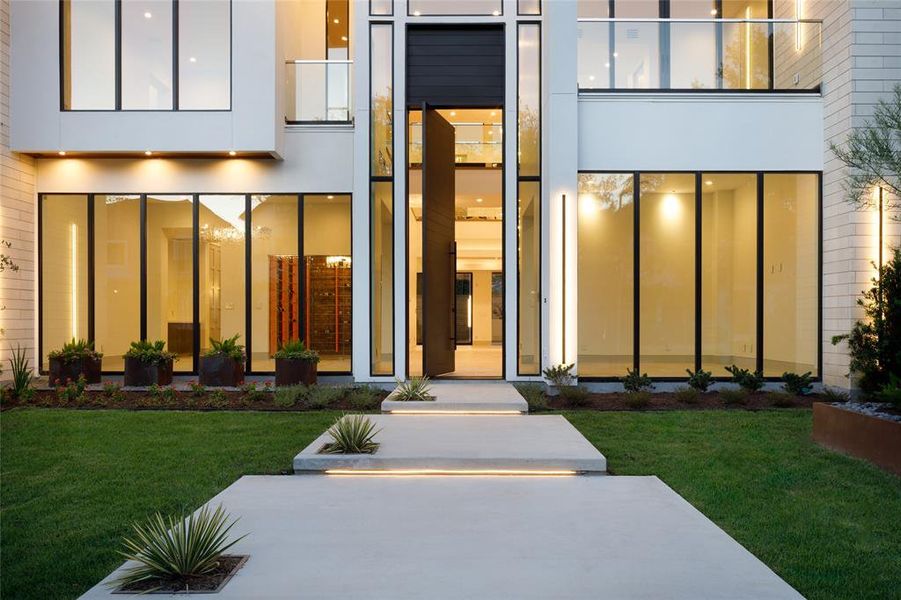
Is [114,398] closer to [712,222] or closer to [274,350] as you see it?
[274,350]

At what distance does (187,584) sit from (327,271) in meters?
Result: 8.52

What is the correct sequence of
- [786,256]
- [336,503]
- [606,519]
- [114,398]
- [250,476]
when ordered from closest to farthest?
[606,519]
[336,503]
[250,476]
[114,398]
[786,256]

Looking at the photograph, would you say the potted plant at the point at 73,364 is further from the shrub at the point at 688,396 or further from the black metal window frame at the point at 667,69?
the black metal window frame at the point at 667,69

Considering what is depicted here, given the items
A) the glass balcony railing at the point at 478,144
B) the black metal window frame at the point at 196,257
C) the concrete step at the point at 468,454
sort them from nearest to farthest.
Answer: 1. the concrete step at the point at 468,454
2. the black metal window frame at the point at 196,257
3. the glass balcony railing at the point at 478,144

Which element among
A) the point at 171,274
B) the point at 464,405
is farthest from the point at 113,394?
the point at 464,405

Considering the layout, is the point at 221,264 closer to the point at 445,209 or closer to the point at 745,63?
the point at 445,209

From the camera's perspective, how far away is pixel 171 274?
1120 centimetres

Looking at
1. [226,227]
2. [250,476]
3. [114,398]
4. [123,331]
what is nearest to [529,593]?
[250,476]

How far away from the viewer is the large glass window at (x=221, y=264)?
11133mm

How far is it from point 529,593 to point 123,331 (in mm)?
10589

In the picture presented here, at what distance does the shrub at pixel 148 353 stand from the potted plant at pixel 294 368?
82.9 inches

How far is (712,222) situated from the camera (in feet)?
33.8

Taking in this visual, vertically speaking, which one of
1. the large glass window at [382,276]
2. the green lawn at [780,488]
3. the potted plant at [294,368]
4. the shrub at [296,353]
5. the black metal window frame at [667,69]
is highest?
the black metal window frame at [667,69]

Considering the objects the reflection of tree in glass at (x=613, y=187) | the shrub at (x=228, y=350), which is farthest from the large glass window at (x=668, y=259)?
the shrub at (x=228, y=350)
